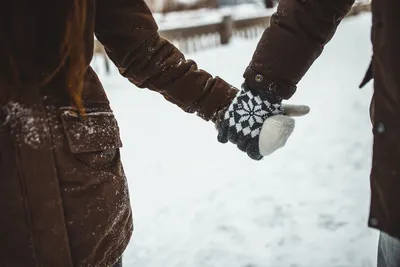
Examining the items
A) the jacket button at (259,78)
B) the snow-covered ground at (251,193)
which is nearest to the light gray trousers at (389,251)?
the jacket button at (259,78)

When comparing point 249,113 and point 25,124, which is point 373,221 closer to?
point 249,113

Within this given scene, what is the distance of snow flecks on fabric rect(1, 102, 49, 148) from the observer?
3.73 ft

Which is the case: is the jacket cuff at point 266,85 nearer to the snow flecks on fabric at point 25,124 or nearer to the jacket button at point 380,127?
the jacket button at point 380,127

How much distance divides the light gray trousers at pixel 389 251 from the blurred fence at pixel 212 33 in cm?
901

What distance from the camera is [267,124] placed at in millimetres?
1529

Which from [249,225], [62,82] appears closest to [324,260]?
[249,225]

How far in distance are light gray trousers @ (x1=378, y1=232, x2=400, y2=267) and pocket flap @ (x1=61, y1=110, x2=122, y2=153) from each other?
0.81 meters

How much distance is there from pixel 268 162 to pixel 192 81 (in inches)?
112

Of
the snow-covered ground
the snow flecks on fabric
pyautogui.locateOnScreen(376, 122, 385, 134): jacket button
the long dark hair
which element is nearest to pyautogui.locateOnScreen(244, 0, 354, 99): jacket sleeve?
pyautogui.locateOnScreen(376, 122, 385, 134): jacket button

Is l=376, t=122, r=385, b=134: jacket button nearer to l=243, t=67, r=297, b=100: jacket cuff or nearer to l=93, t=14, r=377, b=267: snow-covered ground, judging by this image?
l=243, t=67, r=297, b=100: jacket cuff

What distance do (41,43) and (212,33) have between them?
40.9 ft

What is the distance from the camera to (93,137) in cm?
125

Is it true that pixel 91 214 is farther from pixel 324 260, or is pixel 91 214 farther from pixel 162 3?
pixel 162 3

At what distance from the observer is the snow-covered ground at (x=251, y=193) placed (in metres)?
2.88
